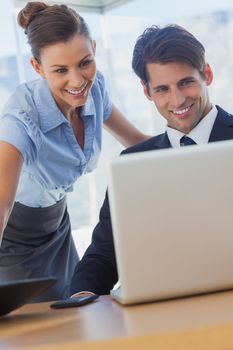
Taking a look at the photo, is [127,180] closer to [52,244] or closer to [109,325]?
[109,325]

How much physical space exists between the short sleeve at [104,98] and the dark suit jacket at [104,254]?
43cm

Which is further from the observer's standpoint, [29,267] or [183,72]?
[29,267]

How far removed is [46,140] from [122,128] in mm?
590

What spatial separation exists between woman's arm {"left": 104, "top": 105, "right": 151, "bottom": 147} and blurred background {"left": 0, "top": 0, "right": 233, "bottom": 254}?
7.32 feet

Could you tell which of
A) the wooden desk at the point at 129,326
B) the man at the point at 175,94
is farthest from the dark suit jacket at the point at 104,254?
the wooden desk at the point at 129,326

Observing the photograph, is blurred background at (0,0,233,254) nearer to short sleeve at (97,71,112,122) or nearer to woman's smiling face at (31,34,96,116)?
short sleeve at (97,71,112,122)

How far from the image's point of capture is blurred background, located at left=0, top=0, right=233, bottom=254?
4.68 meters

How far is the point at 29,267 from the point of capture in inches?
92.7

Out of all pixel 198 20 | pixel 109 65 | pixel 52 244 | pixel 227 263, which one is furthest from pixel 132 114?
pixel 227 263

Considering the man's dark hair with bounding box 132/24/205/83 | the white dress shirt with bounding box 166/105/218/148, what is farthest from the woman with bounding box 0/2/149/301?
the white dress shirt with bounding box 166/105/218/148

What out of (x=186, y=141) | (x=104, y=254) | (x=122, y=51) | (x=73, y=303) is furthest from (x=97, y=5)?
(x=73, y=303)

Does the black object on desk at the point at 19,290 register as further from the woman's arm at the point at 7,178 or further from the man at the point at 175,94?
the man at the point at 175,94

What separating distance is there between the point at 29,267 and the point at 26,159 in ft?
1.85

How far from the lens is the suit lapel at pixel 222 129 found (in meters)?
1.91
